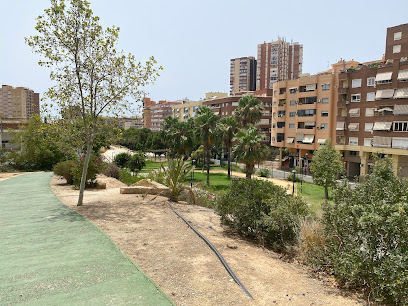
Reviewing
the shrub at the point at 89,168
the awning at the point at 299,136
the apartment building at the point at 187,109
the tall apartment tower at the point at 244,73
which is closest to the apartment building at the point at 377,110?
the awning at the point at 299,136

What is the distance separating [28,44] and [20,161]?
31243 mm

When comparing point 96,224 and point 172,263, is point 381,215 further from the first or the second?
point 96,224

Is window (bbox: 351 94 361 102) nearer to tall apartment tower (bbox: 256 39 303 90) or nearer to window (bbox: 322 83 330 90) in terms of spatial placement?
window (bbox: 322 83 330 90)

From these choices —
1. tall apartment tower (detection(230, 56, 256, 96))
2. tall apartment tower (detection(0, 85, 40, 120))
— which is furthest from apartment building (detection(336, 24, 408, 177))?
tall apartment tower (detection(0, 85, 40, 120))

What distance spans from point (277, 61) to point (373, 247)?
4402 inches

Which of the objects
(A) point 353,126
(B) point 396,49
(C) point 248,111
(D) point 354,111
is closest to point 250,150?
(C) point 248,111

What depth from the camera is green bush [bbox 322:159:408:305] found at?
15.6 ft

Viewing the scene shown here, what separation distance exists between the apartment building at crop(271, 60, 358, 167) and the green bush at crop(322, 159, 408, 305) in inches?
1707

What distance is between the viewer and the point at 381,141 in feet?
125

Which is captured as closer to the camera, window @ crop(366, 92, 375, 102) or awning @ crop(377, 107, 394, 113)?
awning @ crop(377, 107, 394, 113)

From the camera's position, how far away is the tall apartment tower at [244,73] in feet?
→ 408

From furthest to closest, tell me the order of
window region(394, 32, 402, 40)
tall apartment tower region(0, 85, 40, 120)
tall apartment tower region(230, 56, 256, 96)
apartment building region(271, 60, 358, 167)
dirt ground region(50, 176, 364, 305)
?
tall apartment tower region(0, 85, 40, 120), tall apartment tower region(230, 56, 256, 96), apartment building region(271, 60, 358, 167), window region(394, 32, 402, 40), dirt ground region(50, 176, 364, 305)

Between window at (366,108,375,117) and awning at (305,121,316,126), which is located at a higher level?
window at (366,108,375,117)

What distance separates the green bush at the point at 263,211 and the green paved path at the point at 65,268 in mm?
3488
